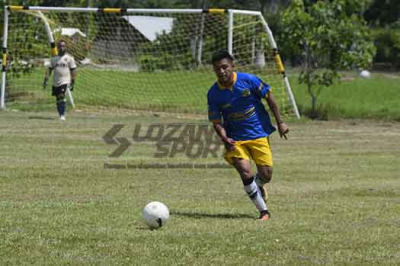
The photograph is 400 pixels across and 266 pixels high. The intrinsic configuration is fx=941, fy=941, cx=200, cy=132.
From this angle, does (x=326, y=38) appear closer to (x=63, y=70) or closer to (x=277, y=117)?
(x=63, y=70)

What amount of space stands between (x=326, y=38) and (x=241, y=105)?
611 inches

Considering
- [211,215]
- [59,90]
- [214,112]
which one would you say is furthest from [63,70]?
[211,215]

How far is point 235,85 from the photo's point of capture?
9664 millimetres

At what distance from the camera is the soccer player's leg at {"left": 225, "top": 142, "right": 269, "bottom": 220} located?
31.0 ft

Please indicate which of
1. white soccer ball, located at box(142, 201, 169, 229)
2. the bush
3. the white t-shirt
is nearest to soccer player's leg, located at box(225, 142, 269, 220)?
white soccer ball, located at box(142, 201, 169, 229)

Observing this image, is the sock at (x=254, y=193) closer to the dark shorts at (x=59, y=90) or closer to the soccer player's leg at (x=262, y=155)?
the soccer player's leg at (x=262, y=155)

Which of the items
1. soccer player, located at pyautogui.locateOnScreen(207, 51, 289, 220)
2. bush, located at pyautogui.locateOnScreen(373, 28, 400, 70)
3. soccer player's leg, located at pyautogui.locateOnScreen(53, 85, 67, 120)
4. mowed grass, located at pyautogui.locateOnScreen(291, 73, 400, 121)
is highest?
soccer player, located at pyautogui.locateOnScreen(207, 51, 289, 220)

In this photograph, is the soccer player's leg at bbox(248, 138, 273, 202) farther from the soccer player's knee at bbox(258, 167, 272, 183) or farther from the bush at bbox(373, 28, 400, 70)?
the bush at bbox(373, 28, 400, 70)

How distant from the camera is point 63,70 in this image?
888 inches

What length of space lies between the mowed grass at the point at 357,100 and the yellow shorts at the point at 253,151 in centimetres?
1528

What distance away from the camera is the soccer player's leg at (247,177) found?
945 centimetres

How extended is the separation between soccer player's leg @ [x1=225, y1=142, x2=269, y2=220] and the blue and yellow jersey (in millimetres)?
220

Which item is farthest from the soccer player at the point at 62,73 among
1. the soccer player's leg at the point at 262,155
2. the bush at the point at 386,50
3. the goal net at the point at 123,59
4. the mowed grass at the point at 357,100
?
the bush at the point at 386,50

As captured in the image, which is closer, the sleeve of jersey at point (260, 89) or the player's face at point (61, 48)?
the sleeve of jersey at point (260, 89)
